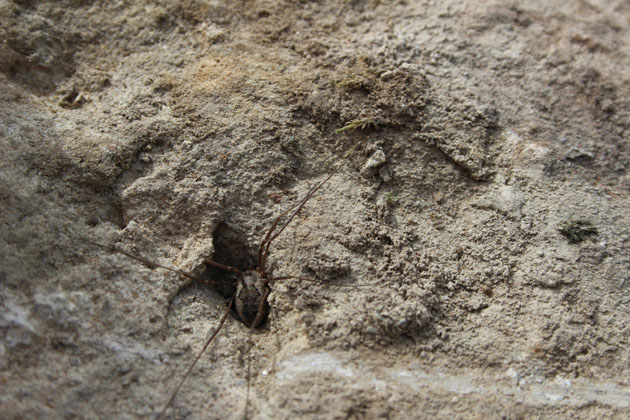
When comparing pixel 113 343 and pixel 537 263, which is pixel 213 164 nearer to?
pixel 113 343

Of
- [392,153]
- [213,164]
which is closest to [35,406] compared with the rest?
[213,164]

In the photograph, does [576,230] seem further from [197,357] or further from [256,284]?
[197,357]

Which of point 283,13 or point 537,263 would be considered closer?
point 537,263

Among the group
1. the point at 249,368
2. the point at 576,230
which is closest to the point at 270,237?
the point at 249,368

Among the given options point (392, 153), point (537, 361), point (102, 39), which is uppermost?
point (102, 39)

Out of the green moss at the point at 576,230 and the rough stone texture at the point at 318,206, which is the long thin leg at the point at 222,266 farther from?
the green moss at the point at 576,230

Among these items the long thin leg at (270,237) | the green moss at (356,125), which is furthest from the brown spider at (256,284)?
the green moss at (356,125)

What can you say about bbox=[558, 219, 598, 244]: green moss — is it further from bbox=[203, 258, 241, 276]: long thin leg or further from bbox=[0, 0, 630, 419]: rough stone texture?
bbox=[203, 258, 241, 276]: long thin leg

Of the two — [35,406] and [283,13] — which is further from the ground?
[283,13]
